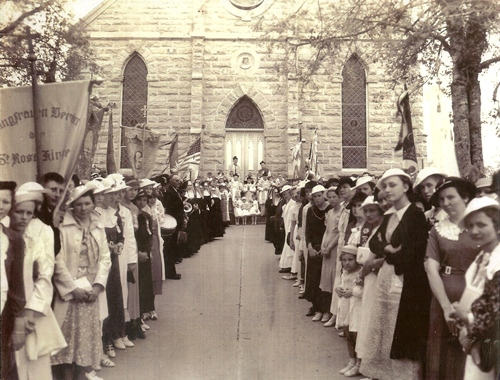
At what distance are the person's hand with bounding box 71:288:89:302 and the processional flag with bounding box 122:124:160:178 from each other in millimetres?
6493

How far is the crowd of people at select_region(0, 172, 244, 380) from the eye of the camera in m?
4.14

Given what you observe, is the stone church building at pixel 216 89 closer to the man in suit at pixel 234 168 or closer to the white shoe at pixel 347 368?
the man in suit at pixel 234 168

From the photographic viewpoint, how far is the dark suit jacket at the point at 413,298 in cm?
494

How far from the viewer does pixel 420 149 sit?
78.2 feet

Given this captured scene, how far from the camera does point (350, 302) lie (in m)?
6.37

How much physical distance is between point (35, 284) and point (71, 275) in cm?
110

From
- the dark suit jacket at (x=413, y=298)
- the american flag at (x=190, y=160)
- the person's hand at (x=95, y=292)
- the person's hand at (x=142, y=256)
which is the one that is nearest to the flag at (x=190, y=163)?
the american flag at (x=190, y=160)

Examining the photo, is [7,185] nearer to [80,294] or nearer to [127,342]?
[80,294]

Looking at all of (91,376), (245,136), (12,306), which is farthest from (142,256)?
(245,136)

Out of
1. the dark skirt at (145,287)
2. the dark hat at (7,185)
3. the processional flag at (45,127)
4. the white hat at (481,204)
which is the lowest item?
the dark skirt at (145,287)

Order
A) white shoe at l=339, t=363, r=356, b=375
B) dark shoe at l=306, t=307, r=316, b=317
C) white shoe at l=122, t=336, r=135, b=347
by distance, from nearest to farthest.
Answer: white shoe at l=339, t=363, r=356, b=375 → white shoe at l=122, t=336, r=135, b=347 → dark shoe at l=306, t=307, r=316, b=317

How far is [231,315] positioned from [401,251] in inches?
164

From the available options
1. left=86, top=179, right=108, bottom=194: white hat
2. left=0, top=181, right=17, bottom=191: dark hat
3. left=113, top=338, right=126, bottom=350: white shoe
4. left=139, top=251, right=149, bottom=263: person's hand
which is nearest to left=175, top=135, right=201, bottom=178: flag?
left=139, top=251, right=149, bottom=263: person's hand

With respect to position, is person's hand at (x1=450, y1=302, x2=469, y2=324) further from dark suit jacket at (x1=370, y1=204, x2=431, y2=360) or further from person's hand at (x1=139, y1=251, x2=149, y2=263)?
person's hand at (x1=139, y1=251, x2=149, y2=263)
